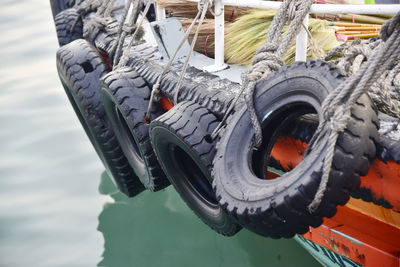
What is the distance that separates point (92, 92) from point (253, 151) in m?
1.59

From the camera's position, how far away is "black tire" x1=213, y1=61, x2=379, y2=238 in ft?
4.49

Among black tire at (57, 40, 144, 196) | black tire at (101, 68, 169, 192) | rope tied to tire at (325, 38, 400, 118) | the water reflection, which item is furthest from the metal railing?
the water reflection

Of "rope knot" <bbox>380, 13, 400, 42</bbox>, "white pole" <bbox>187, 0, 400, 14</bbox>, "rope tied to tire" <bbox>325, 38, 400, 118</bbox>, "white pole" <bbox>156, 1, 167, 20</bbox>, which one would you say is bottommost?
"white pole" <bbox>156, 1, 167, 20</bbox>

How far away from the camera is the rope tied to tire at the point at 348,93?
136 cm

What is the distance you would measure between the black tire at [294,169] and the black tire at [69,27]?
2.46m

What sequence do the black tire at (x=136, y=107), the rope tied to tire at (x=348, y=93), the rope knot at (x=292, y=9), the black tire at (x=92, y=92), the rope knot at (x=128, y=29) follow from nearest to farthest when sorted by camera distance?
the rope tied to tire at (x=348, y=93) → the rope knot at (x=292, y=9) → the black tire at (x=136, y=107) → the rope knot at (x=128, y=29) → the black tire at (x=92, y=92)

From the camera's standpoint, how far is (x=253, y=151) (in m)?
1.85

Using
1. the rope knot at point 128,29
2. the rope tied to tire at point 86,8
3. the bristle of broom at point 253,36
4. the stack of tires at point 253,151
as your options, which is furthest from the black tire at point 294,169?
the rope tied to tire at point 86,8

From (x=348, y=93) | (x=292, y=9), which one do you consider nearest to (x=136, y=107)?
(x=292, y=9)

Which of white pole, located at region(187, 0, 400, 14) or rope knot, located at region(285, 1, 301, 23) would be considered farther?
rope knot, located at region(285, 1, 301, 23)

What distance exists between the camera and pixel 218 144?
189 cm

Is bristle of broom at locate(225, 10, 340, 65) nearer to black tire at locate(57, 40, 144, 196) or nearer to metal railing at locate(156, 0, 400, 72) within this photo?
metal railing at locate(156, 0, 400, 72)

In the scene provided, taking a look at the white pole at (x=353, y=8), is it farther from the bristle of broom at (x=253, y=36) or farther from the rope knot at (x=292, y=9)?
the bristle of broom at (x=253, y=36)

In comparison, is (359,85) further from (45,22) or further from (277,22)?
(45,22)
